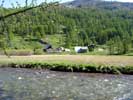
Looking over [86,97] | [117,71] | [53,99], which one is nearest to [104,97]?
[86,97]

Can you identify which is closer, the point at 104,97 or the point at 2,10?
the point at 2,10

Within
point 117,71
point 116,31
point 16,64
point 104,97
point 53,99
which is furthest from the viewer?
point 116,31

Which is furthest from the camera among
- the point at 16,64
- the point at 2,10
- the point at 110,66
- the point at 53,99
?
the point at 16,64

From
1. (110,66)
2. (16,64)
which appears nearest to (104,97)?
(110,66)

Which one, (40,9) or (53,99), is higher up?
(40,9)

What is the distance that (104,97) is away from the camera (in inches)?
983

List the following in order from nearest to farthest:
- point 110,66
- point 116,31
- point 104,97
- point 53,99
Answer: point 53,99 → point 104,97 → point 110,66 → point 116,31

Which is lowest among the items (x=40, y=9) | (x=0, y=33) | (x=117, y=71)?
(x=117, y=71)

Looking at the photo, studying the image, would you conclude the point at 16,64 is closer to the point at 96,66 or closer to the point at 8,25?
the point at 96,66

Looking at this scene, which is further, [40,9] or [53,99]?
[53,99]

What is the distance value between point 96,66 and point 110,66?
6.62 feet

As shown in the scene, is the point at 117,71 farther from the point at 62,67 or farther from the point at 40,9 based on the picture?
the point at 40,9

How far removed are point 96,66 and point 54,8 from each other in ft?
137

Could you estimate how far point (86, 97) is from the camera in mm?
24672
